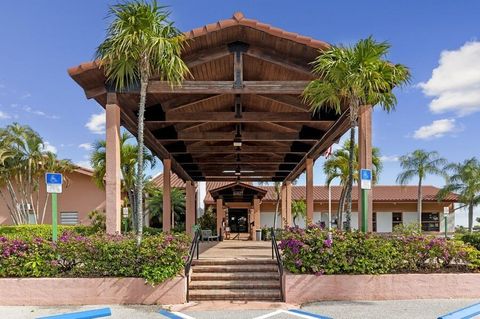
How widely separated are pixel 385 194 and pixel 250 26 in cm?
2834

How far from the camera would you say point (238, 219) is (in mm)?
31094

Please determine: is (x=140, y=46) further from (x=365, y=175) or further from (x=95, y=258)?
(x=365, y=175)

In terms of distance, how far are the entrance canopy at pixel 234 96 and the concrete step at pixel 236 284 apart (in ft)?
14.1

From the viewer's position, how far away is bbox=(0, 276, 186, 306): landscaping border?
807 centimetres

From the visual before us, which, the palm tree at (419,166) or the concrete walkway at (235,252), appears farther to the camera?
the palm tree at (419,166)

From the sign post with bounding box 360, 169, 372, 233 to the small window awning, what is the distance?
15507mm

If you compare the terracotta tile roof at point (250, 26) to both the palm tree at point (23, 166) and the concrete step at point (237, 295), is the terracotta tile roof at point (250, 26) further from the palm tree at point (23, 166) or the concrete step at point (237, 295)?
the palm tree at point (23, 166)

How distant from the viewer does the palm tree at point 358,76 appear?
8.43m

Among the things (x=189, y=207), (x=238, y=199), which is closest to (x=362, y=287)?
(x=189, y=207)

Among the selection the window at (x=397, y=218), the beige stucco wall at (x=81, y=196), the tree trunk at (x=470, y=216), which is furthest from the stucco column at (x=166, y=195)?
the tree trunk at (x=470, y=216)

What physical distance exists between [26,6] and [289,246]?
30.4ft

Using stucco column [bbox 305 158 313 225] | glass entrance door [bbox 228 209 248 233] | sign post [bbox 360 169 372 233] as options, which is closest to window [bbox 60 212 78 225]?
glass entrance door [bbox 228 209 248 233]

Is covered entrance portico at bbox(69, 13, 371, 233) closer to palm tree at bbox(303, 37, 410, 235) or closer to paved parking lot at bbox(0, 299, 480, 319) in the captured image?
palm tree at bbox(303, 37, 410, 235)

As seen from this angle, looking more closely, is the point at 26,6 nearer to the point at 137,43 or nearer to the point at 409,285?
the point at 137,43
